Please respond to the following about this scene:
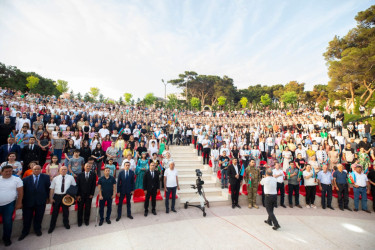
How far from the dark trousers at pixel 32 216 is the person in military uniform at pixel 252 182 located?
638 centimetres

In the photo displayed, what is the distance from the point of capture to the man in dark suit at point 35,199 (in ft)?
13.9

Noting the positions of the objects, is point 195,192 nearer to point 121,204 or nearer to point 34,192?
point 121,204

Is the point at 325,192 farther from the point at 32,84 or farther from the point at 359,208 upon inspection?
the point at 32,84

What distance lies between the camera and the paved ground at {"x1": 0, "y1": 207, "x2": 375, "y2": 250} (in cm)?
421

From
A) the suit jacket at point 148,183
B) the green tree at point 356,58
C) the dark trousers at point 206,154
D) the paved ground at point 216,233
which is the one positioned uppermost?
the green tree at point 356,58

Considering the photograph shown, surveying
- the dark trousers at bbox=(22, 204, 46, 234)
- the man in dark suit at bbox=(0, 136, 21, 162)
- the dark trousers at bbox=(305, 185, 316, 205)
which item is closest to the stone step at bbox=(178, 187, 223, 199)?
the dark trousers at bbox=(305, 185, 316, 205)

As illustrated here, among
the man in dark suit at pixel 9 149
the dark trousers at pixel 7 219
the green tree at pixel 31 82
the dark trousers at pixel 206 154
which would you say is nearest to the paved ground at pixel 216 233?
the dark trousers at pixel 7 219

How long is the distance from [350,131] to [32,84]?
54.8 meters

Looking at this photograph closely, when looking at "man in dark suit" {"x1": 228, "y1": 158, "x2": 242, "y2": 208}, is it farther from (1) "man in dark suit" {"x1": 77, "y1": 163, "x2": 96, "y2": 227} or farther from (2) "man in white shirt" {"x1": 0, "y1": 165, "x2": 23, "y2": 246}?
(2) "man in white shirt" {"x1": 0, "y1": 165, "x2": 23, "y2": 246}

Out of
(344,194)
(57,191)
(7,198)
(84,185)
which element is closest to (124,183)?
(84,185)

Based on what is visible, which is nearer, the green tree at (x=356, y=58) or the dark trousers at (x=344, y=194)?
the dark trousers at (x=344, y=194)

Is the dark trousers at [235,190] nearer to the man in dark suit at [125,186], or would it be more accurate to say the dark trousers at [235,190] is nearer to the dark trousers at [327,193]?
the dark trousers at [327,193]

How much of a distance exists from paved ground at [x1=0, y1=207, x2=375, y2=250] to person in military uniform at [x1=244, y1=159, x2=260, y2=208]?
572 millimetres

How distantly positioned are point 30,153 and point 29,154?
4cm
